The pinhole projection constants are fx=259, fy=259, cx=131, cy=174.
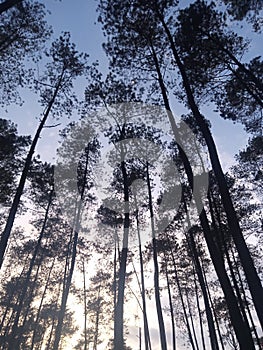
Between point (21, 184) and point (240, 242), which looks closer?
point (240, 242)

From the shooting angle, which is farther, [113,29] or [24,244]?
[24,244]

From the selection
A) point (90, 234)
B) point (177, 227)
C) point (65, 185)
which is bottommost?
point (177, 227)

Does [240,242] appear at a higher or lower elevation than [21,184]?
lower

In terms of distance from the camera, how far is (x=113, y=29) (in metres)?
10.8

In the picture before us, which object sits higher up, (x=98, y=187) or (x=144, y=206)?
(x=98, y=187)

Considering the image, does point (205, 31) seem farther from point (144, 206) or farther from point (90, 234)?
point (90, 234)

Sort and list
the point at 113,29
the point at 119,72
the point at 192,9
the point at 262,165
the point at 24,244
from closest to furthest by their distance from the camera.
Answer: the point at 192,9
the point at 113,29
the point at 119,72
the point at 262,165
the point at 24,244

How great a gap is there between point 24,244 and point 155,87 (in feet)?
63.2

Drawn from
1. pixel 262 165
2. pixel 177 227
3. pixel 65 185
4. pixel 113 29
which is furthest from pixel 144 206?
pixel 113 29

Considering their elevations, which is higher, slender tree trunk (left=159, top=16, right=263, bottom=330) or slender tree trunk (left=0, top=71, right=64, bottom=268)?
slender tree trunk (left=0, top=71, right=64, bottom=268)

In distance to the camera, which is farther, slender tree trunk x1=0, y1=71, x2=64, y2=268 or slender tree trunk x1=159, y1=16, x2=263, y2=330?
slender tree trunk x1=0, y1=71, x2=64, y2=268

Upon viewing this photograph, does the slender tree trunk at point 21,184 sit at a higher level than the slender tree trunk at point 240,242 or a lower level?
higher

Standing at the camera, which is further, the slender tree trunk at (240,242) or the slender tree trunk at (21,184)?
the slender tree trunk at (21,184)

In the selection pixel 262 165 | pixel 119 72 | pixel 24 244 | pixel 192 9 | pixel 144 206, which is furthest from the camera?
pixel 24 244
